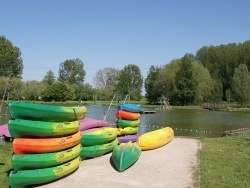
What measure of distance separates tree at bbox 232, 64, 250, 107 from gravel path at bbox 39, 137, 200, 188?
192ft

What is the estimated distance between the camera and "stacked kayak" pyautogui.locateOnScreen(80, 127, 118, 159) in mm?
10352

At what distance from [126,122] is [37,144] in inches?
236

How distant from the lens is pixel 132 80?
4021 inches

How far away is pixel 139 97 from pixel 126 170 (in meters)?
92.1

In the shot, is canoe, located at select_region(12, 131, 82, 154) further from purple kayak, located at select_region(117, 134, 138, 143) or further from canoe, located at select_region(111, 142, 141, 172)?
purple kayak, located at select_region(117, 134, 138, 143)

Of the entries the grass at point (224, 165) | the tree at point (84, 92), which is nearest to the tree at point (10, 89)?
the grass at point (224, 165)

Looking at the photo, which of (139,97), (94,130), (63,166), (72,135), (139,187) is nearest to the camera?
(139,187)

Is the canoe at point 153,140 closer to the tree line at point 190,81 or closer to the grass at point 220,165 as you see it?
the grass at point 220,165

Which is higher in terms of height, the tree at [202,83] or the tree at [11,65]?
the tree at [11,65]

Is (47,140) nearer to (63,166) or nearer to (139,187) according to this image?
(63,166)

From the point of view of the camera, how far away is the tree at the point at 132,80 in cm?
9419

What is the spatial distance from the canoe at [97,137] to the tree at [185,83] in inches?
2388

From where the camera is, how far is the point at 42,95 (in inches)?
3098

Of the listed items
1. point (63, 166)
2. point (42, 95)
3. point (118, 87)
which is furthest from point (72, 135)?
→ point (118, 87)
